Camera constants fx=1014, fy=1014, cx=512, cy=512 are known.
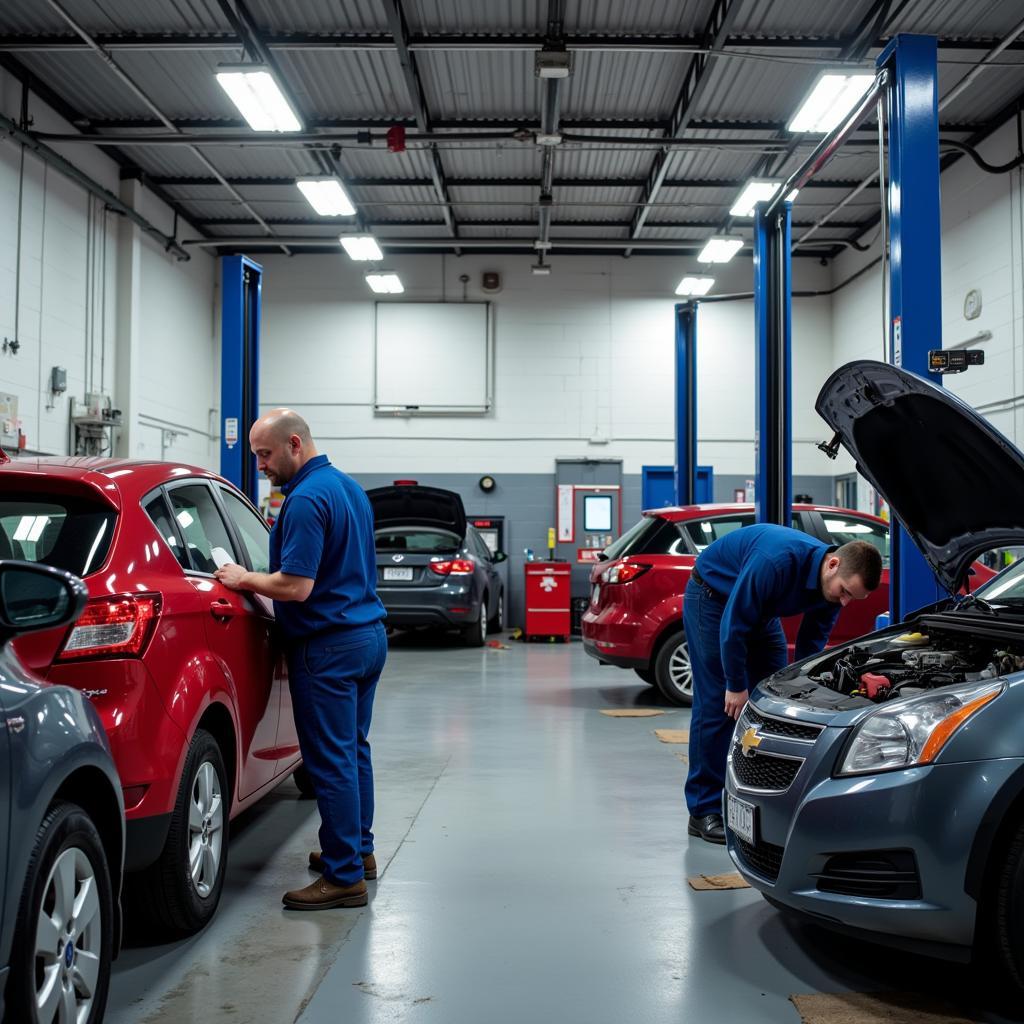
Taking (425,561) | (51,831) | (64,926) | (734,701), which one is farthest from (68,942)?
(425,561)

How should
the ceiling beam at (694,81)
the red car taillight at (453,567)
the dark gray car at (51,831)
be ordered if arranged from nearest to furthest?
the dark gray car at (51,831) → the ceiling beam at (694,81) → the red car taillight at (453,567)

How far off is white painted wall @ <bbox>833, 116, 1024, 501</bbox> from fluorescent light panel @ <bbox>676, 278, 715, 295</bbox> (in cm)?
331

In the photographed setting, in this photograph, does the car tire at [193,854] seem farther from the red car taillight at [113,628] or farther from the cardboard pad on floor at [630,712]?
the cardboard pad on floor at [630,712]

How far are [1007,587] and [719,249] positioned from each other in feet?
34.3

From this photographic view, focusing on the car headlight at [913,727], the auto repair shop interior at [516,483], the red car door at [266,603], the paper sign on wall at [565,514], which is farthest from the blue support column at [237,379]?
the paper sign on wall at [565,514]

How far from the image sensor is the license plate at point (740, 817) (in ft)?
9.36

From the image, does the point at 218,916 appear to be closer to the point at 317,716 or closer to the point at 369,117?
the point at 317,716

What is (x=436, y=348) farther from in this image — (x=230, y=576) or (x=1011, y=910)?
(x=1011, y=910)

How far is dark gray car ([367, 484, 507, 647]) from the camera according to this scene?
11.0 meters

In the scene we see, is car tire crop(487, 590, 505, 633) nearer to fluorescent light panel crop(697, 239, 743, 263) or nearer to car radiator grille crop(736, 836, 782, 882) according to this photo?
fluorescent light panel crop(697, 239, 743, 263)

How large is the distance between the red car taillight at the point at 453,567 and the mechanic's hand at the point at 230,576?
7852mm

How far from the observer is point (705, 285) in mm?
14633

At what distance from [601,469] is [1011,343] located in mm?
6752

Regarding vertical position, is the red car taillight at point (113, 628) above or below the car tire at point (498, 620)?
above
